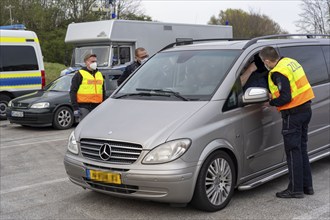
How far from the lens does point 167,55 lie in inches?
227

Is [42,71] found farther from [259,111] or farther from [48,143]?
[259,111]

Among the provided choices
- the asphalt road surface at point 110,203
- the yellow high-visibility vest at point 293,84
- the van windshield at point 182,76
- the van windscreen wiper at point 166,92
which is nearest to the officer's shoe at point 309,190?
the asphalt road surface at point 110,203

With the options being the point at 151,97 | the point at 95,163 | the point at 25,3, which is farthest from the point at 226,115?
the point at 25,3

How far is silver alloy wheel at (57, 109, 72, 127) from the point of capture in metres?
10.9

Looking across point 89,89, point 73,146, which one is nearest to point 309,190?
point 73,146

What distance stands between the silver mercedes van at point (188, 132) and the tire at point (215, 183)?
0.01 meters

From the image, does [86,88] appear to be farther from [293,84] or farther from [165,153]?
[293,84]

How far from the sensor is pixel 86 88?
730 cm

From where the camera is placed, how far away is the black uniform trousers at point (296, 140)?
4902 millimetres

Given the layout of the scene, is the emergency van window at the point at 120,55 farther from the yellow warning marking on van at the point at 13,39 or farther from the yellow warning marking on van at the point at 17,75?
the yellow warning marking on van at the point at 13,39

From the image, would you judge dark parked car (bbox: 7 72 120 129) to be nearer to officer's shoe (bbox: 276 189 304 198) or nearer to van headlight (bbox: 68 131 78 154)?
van headlight (bbox: 68 131 78 154)

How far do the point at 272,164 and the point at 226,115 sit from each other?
3.37 feet

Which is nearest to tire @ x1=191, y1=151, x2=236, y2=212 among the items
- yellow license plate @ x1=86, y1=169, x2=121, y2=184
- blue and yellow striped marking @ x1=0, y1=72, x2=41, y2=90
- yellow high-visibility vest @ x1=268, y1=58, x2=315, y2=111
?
yellow license plate @ x1=86, y1=169, x2=121, y2=184

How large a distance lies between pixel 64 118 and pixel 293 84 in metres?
7.34
